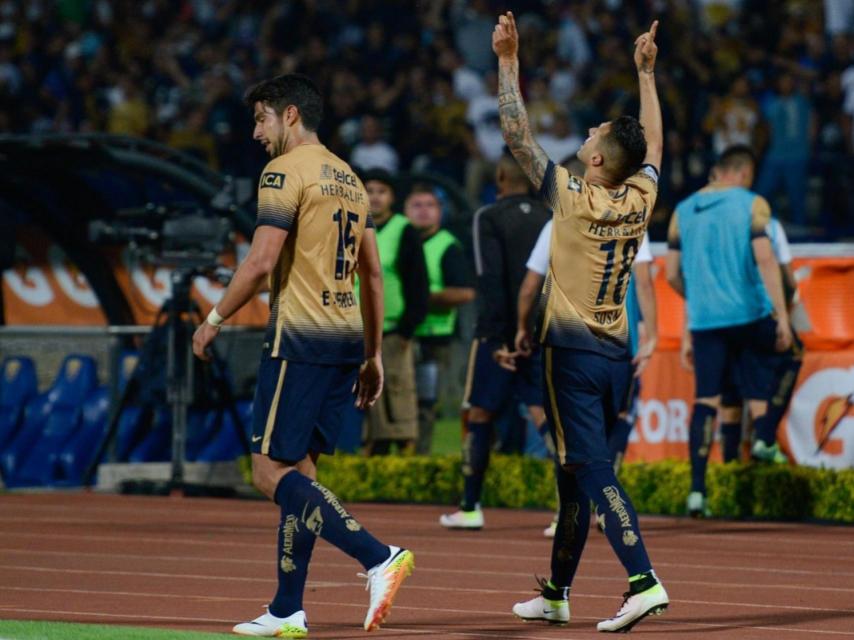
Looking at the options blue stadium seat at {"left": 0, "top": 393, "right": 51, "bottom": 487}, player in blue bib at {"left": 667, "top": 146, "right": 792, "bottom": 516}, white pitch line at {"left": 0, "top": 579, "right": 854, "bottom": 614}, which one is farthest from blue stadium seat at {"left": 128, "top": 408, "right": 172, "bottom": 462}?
white pitch line at {"left": 0, "top": 579, "right": 854, "bottom": 614}

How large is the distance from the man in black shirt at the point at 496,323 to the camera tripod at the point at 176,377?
303 centimetres

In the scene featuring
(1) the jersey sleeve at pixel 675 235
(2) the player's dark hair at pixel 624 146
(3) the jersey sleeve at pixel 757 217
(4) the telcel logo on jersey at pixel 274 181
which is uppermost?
(2) the player's dark hair at pixel 624 146

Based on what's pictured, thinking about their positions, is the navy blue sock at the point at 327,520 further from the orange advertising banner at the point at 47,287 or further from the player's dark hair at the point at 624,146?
the orange advertising banner at the point at 47,287

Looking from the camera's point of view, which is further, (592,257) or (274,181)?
(592,257)

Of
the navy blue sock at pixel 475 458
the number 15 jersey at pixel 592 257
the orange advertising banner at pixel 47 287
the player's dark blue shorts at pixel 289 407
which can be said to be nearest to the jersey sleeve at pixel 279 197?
the player's dark blue shorts at pixel 289 407

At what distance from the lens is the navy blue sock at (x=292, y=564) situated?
6.93m

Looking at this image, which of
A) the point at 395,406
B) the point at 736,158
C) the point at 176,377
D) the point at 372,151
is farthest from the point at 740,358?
the point at 372,151

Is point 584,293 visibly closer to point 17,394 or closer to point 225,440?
point 225,440

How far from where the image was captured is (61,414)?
600 inches

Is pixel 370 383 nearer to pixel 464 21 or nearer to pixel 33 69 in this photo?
pixel 464 21

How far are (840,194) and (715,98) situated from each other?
1757 mm

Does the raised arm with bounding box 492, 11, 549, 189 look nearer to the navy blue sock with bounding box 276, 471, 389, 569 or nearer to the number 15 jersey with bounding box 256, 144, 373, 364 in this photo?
the number 15 jersey with bounding box 256, 144, 373, 364

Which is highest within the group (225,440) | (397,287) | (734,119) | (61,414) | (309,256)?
(734,119)

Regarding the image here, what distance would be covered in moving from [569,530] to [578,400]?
556 millimetres
